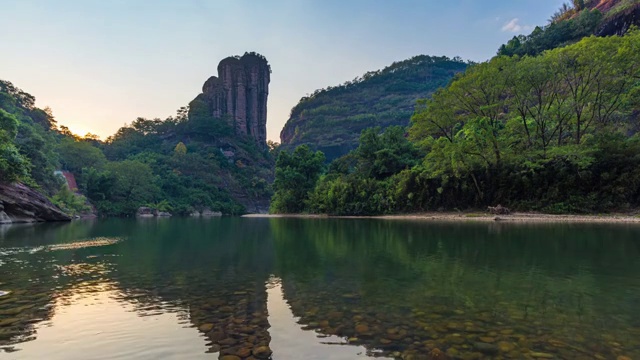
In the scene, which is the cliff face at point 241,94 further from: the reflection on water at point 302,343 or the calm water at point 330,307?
the reflection on water at point 302,343

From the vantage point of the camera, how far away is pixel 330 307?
6539 mm

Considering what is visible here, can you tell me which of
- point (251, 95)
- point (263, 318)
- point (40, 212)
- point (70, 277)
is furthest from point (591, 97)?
point (251, 95)

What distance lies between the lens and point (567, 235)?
17000 millimetres

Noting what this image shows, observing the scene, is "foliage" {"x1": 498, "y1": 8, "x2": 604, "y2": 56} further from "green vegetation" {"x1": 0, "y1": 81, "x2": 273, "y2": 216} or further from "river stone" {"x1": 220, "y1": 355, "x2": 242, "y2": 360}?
"green vegetation" {"x1": 0, "y1": 81, "x2": 273, "y2": 216}

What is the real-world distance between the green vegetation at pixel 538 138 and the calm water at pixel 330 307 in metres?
19.9

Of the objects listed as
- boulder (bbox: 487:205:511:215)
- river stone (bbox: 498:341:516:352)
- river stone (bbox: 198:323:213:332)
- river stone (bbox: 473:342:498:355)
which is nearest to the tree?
river stone (bbox: 198:323:213:332)

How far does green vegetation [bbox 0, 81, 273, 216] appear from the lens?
1892 inches

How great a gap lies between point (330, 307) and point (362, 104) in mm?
146007

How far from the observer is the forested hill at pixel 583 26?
5178 centimetres

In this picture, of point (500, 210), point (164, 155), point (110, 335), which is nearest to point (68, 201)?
point (164, 155)

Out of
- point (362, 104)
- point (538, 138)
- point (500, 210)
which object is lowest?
point (500, 210)

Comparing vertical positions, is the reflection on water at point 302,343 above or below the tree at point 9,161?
below

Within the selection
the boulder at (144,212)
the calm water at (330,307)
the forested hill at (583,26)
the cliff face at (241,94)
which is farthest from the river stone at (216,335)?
the cliff face at (241,94)

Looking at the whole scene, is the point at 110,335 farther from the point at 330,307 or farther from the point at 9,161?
the point at 9,161
